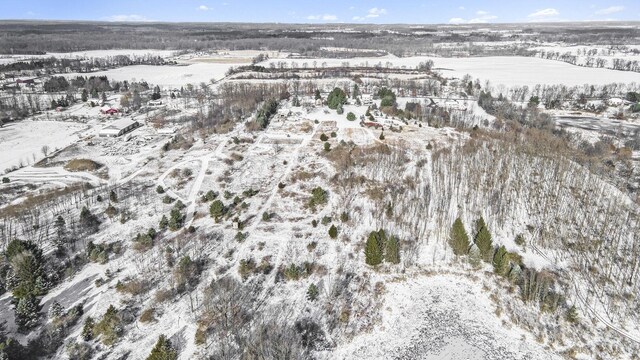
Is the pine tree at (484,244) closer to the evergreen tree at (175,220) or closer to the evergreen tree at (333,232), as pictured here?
the evergreen tree at (333,232)

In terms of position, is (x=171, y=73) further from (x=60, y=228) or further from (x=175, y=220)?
(x=175, y=220)

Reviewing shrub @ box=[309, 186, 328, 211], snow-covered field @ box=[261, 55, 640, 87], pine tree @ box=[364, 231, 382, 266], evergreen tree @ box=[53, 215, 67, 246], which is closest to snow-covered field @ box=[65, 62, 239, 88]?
snow-covered field @ box=[261, 55, 640, 87]

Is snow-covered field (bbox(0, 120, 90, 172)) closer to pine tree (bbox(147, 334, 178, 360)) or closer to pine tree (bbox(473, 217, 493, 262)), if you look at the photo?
pine tree (bbox(147, 334, 178, 360))

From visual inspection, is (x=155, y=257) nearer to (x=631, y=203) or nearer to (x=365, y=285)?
(x=365, y=285)

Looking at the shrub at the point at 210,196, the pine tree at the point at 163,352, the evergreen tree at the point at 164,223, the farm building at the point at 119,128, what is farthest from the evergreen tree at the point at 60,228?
the farm building at the point at 119,128

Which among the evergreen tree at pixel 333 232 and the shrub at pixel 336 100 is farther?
the shrub at pixel 336 100

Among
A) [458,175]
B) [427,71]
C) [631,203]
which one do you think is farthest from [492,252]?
[427,71]
